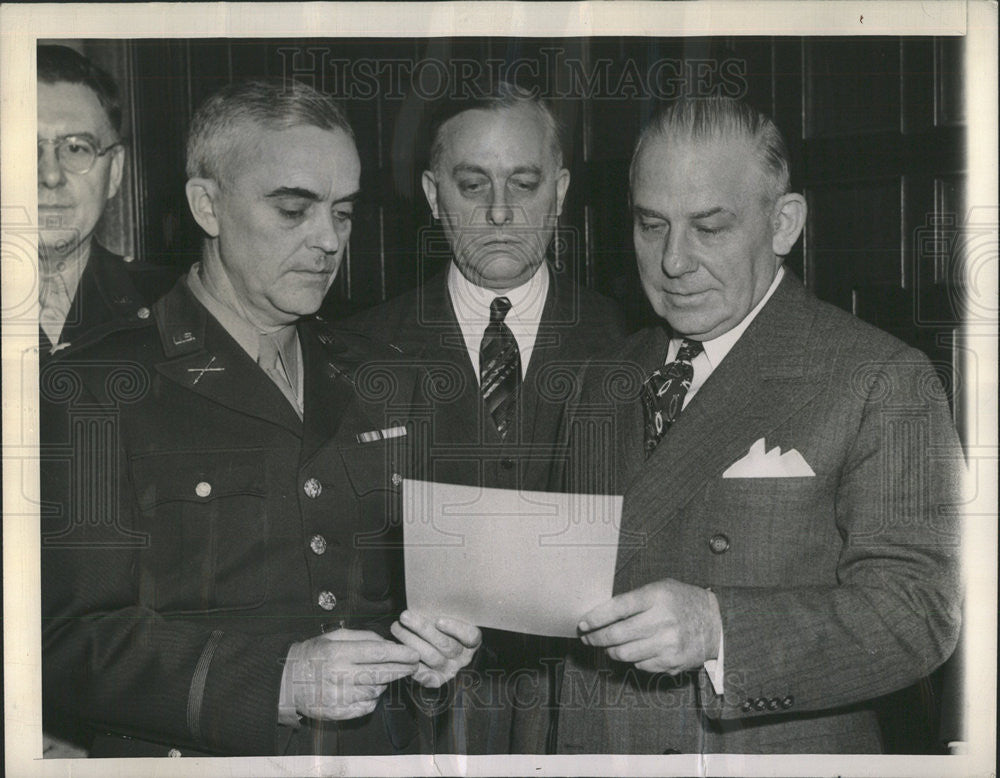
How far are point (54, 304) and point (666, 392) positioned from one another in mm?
1385

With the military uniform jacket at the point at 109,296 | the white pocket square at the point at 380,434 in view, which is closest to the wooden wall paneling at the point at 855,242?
the white pocket square at the point at 380,434

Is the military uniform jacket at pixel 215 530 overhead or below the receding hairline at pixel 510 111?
below

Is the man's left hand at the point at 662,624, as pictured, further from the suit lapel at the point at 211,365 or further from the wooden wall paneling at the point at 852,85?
the wooden wall paneling at the point at 852,85

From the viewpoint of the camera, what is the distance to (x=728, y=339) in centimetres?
225

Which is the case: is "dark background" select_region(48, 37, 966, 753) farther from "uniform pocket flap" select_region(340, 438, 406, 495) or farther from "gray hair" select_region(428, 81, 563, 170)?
"uniform pocket flap" select_region(340, 438, 406, 495)

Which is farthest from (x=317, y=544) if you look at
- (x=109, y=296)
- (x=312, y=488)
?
(x=109, y=296)

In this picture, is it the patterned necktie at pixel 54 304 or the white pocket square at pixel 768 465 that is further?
the patterned necktie at pixel 54 304

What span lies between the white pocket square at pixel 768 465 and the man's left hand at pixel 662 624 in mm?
269

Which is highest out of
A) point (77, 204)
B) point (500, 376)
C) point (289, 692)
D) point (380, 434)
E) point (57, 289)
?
point (77, 204)

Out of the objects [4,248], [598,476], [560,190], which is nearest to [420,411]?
[598,476]

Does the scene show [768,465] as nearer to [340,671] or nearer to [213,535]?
[340,671]

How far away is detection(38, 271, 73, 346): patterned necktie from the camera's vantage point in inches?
91.0

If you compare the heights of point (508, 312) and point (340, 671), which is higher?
point (508, 312)

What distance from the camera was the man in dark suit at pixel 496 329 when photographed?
227 centimetres
